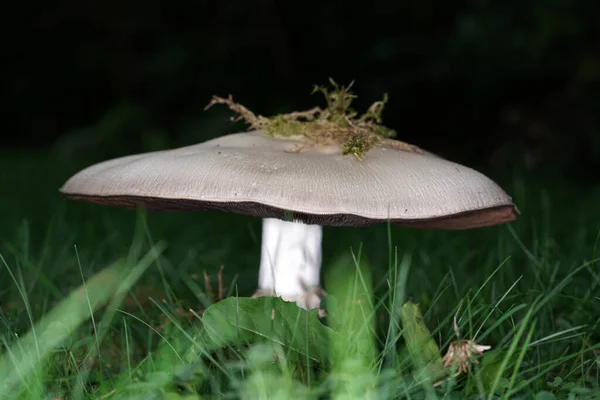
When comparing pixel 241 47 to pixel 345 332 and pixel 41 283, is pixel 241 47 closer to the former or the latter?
pixel 41 283

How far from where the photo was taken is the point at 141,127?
23.6 feet

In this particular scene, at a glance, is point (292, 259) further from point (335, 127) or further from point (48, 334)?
point (48, 334)

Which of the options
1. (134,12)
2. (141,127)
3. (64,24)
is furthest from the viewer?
(64,24)

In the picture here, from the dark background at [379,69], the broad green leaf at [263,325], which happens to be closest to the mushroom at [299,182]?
the broad green leaf at [263,325]

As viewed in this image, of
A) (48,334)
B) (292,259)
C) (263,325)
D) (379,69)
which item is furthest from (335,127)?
(379,69)

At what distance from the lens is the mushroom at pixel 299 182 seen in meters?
1.38

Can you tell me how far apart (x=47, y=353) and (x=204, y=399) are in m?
0.40

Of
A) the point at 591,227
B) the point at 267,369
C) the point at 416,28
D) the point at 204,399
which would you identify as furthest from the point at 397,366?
the point at 416,28

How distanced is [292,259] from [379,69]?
4335mm

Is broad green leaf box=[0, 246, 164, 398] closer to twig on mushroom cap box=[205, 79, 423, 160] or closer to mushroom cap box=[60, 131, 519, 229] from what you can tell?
mushroom cap box=[60, 131, 519, 229]

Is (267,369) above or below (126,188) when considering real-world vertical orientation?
below

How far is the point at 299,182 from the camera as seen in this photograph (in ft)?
4.59

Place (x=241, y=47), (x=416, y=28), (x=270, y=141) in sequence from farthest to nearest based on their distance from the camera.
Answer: (x=241, y=47)
(x=416, y=28)
(x=270, y=141)

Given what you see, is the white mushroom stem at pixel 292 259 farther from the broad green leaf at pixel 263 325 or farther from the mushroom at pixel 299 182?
the broad green leaf at pixel 263 325
